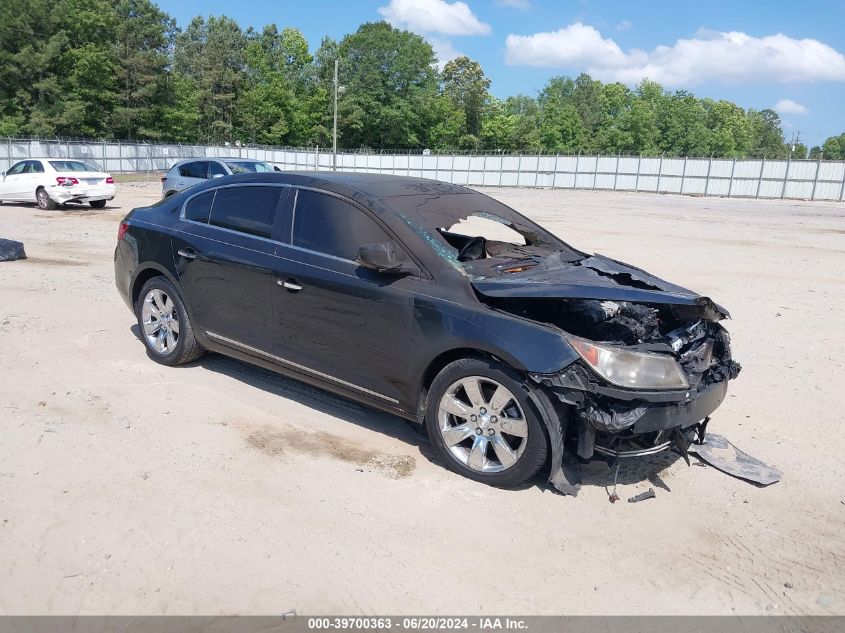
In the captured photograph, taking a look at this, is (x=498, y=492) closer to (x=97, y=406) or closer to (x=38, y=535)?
(x=38, y=535)

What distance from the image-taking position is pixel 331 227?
4547 millimetres

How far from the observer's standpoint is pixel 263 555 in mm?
3217

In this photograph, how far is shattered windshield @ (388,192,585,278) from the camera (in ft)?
14.2

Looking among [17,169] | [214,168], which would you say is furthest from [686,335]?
[17,169]

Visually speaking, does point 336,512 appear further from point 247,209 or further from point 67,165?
point 67,165

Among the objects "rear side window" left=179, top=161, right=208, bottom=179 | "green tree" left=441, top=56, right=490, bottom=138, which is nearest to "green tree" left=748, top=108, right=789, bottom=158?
"green tree" left=441, top=56, right=490, bottom=138

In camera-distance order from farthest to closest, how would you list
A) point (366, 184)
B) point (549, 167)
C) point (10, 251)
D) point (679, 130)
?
point (679, 130)
point (549, 167)
point (10, 251)
point (366, 184)

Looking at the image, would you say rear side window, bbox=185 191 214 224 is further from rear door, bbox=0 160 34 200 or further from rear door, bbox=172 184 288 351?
rear door, bbox=0 160 34 200

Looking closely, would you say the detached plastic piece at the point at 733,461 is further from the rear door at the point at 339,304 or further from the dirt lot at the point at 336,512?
the rear door at the point at 339,304

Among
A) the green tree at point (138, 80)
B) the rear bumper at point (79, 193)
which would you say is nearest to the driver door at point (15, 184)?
the rear bumper at point (79, 193)

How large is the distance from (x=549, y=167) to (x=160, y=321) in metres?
44.3

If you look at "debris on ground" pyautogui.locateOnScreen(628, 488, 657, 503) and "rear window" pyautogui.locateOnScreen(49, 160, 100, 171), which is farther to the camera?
"rear window" pyautogui.locateOnScreen(49, 160, 100, 171)

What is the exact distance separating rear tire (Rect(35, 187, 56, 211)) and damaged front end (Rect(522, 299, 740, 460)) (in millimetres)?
19063

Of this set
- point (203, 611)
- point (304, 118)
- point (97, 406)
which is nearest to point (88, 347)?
point (97, 406)
